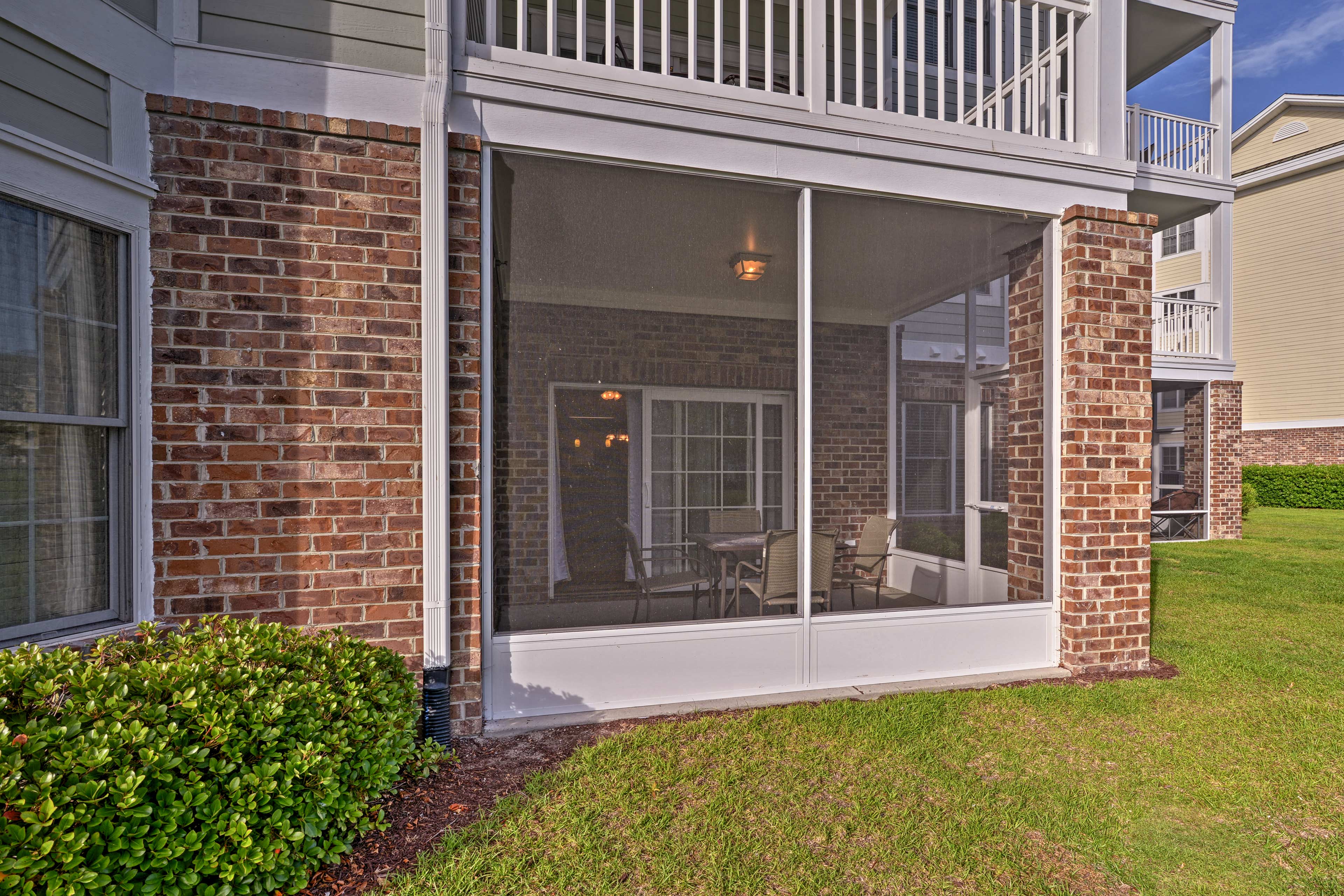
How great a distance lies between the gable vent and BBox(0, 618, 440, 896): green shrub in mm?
22042

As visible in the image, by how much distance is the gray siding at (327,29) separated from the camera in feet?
9.11

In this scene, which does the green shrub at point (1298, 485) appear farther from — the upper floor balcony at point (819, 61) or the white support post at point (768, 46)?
the white support post at point (768, 46)

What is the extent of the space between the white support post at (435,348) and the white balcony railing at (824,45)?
1.31 ft

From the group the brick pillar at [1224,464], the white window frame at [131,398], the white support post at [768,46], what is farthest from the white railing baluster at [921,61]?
the brick pillar at [1224,464]

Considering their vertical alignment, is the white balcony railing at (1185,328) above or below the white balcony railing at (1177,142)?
below

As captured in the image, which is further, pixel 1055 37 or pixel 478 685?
pixel 1055 37

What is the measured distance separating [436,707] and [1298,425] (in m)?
20.3

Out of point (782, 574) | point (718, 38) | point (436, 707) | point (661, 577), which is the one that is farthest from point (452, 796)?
point (718, 38)

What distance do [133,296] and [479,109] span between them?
1.66 metres

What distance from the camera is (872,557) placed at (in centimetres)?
393

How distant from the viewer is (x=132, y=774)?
1.55 m

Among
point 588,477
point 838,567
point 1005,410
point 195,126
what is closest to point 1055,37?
point 1005,410

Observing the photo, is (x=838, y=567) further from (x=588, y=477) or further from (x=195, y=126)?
(x=195, y=126)

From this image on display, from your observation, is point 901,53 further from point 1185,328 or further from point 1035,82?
point 1185,328
